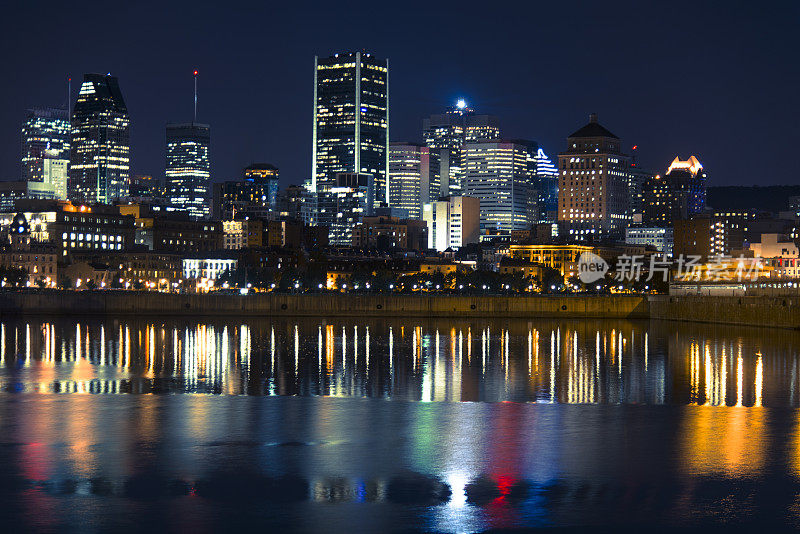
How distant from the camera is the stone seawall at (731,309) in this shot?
316 feet

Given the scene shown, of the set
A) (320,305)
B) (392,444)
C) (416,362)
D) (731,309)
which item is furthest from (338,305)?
(392,444)

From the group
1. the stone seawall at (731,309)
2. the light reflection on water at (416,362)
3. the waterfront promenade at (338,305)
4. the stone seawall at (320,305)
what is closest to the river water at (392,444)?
the light reflection on water at (416,362)

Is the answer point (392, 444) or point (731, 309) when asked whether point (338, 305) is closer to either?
point (731, 309)

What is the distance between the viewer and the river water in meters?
20.8

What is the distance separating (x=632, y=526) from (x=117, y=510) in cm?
1002

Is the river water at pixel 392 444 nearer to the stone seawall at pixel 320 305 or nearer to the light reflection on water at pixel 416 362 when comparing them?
the light reflection on water at pixel 416 362

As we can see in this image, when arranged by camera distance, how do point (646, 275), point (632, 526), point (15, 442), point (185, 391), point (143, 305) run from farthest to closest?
point (646, 275)
point (143, 305)
point (185, 391)
point (15, 442)
point (632, 526)

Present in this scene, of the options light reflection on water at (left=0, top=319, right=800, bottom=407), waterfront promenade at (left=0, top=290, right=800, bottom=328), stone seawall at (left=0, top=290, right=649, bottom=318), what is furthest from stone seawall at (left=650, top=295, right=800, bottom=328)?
light reflection on water at (left=0, top=319, right=800, bottom=407)

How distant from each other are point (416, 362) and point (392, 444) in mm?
28915

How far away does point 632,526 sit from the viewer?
19.9m

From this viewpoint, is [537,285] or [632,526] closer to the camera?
[632,526]

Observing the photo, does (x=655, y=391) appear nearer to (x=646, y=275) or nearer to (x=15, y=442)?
(x=15, y=442)

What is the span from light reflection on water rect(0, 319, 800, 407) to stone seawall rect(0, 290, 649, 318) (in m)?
26.6

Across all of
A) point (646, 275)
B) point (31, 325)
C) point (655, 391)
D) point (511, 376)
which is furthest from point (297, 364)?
point (646, 275)
